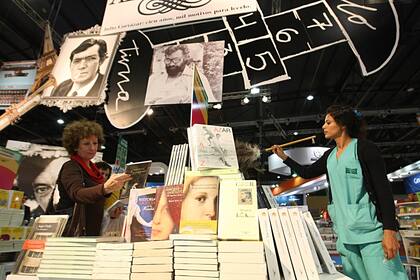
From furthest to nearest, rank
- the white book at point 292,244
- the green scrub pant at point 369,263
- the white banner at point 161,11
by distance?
the white banner at point 161,11
the green scrub pant at point 369,263
the white book at point 292,244

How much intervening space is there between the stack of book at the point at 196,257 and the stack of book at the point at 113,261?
232 mm

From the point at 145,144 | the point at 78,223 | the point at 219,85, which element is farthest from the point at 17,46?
Result: the point at 145,144

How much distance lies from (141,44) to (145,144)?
12120 millimetres

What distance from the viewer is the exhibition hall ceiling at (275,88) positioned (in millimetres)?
5477

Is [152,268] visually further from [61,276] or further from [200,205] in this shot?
[61,276]

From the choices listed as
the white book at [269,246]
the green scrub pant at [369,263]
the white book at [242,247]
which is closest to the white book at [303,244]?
the white book at [269,246]

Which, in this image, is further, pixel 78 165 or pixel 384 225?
pixel 78 165

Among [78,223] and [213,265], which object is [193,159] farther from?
[78,223]

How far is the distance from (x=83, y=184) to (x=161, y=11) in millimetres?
1656

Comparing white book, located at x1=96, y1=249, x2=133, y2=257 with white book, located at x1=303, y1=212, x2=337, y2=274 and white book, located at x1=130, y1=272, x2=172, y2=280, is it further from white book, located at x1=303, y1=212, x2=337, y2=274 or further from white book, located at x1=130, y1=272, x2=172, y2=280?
white book, located at x1=303, y1=212, x2=337, y2=274

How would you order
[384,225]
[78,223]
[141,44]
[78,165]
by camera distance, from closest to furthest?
1. [384,225]
2. [78,223]
3. [78,165]
4. [141,44]

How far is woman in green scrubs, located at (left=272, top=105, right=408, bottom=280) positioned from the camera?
1.59m

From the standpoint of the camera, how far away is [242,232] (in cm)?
135

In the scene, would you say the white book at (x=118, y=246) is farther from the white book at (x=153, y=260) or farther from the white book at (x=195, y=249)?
the white book at (x=195, y=249)
